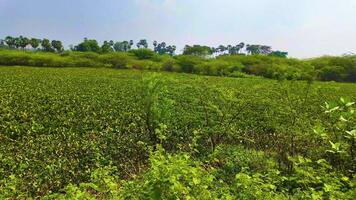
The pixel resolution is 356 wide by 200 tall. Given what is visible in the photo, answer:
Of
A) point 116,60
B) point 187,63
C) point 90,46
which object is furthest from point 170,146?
point 90,46

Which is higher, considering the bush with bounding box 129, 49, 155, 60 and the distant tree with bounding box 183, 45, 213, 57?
the distant tree with bounding box 183, 45, 213, 57

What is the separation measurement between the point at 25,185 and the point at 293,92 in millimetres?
5973

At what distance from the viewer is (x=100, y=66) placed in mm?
55812

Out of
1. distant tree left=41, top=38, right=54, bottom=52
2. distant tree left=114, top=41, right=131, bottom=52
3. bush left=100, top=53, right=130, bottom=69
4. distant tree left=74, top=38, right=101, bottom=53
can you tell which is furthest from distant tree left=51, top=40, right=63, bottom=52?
bush left=100, top=53, right=130, bottom=69

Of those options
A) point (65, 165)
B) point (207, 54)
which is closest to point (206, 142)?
point (65, 165)

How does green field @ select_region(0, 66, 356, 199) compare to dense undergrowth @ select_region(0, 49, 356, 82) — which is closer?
green field @ select_region(0, 66, 356, 199)

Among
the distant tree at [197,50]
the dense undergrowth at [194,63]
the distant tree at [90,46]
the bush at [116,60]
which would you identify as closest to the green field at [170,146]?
the dense undergrowth at [194,63]

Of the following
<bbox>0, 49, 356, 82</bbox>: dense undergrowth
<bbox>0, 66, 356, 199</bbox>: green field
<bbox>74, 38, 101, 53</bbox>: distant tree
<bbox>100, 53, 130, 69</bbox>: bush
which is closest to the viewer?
<bbox>0, 66, 356, 199</bbox>: green field

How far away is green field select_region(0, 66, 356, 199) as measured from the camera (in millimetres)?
4562

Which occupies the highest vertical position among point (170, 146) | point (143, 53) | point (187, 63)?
point (143, 53)

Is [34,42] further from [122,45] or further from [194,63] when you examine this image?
[194,63]

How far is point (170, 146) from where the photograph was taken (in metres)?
13.0

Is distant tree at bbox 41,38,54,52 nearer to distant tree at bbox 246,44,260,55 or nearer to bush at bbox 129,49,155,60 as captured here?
bush at bbox 129,49,155,60

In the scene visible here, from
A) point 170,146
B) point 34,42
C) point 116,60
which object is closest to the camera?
point 170,146
